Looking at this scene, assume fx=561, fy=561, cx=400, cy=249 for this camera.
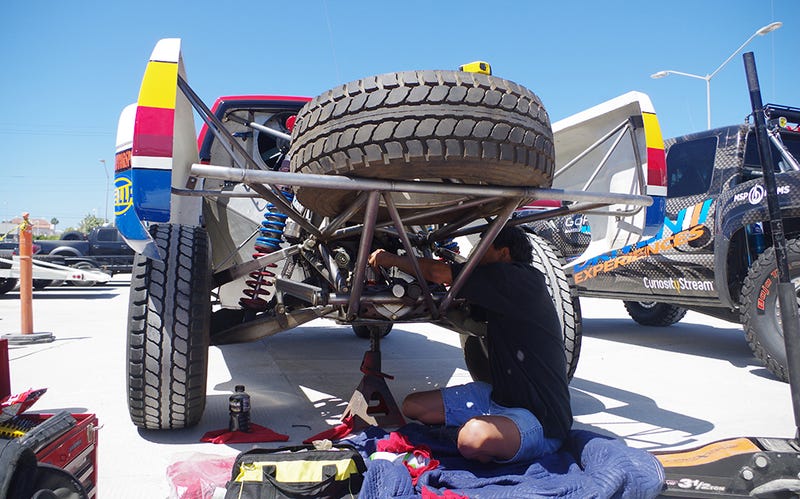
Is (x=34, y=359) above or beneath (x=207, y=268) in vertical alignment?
beneath

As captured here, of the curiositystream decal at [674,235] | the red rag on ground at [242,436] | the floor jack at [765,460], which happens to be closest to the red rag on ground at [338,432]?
the red rag on ground at [242,436]

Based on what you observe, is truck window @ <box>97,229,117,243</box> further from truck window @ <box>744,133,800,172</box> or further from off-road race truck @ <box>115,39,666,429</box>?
truck window @ <box>744,133,800,172</box>

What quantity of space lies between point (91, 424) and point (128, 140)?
114 centimetres

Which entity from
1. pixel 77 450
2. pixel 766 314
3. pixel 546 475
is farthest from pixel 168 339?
pixel 766 314

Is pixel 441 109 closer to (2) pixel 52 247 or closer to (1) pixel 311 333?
(1) pixel 311 333

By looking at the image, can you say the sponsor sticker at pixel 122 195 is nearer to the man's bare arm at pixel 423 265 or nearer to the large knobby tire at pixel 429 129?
the large knobby tire at pixel 429 129

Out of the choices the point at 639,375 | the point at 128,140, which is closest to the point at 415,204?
the point at 128,140

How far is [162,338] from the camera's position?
2.62 meters

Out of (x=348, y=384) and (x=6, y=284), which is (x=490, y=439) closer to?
(x=348, y=384)

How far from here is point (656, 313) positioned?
732cm

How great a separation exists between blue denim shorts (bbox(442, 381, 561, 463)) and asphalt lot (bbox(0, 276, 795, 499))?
0.81 meters

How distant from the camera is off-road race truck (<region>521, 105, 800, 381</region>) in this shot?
13.3 ft

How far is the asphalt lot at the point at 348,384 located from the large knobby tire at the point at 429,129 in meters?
1.52

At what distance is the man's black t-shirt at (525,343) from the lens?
7.95 ft
